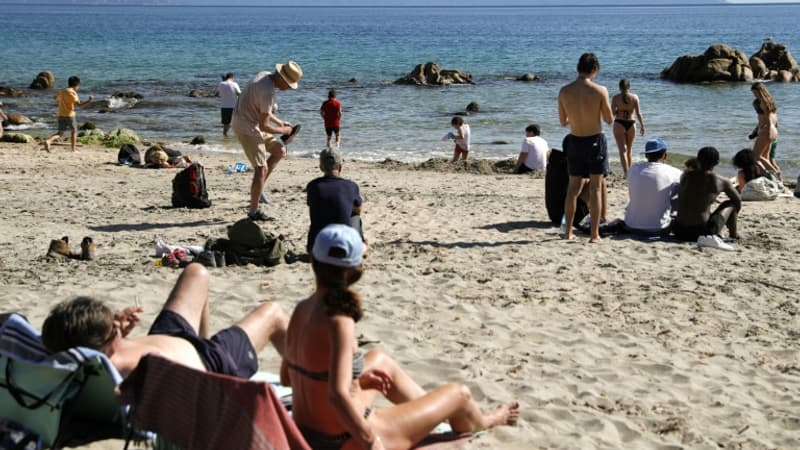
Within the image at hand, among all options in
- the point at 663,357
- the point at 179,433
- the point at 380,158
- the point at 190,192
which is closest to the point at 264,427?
the point at 179,433

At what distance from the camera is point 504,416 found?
15.2 ft

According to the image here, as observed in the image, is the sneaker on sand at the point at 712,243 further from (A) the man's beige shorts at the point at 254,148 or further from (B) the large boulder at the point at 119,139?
(B) the large boulder at the point at 119,139

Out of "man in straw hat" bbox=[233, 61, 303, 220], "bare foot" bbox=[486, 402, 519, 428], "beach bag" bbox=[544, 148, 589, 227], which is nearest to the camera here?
"bare foot" bbox=[486, 402, 519, 428]

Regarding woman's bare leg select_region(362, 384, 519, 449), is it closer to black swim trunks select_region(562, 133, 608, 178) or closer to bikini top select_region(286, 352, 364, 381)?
bikini top select_region(286, 352, 364, 381)

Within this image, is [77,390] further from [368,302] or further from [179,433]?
[368,302]

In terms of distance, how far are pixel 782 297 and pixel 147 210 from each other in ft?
22.5

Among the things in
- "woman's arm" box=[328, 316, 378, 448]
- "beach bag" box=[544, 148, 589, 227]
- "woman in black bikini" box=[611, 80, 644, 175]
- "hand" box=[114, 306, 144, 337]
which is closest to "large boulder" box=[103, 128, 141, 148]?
"woman in black bikini" box=[611, 80, 644, 175]

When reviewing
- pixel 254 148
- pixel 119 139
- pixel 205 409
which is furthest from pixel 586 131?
pixel 119 139

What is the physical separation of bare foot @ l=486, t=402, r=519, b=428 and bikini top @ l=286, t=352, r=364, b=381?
0.92 meters

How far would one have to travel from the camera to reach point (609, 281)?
7.62 metres

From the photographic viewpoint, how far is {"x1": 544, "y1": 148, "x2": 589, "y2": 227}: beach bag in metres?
9.79

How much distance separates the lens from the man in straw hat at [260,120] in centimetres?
955

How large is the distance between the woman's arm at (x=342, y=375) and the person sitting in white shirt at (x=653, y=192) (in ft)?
20.1

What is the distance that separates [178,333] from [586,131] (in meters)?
5.13
